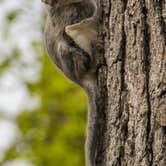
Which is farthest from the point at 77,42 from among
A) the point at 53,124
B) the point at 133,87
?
the point at 53,124

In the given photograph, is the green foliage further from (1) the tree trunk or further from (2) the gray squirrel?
(1) the tree trunk

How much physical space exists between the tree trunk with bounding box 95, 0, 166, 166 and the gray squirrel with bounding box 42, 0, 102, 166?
120mm

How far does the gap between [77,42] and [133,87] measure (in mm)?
906

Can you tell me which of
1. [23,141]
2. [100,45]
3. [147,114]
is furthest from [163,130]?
[23,141]

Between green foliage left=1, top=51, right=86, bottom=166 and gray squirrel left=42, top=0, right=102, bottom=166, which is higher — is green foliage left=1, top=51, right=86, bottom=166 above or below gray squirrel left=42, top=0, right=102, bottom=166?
below

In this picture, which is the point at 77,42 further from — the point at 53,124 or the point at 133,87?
the point at 53,124

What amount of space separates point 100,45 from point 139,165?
2.64 feet

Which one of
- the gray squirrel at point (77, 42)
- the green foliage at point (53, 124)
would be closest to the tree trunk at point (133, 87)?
the gray squirrel at point (77, 42)

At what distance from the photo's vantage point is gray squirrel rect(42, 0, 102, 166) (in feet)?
14.6

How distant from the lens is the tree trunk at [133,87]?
12.7ft

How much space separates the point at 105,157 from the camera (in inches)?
166

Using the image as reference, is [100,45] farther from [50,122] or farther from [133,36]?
[50,122]

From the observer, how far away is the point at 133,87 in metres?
4.05

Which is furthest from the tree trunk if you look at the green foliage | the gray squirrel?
the green foliage
